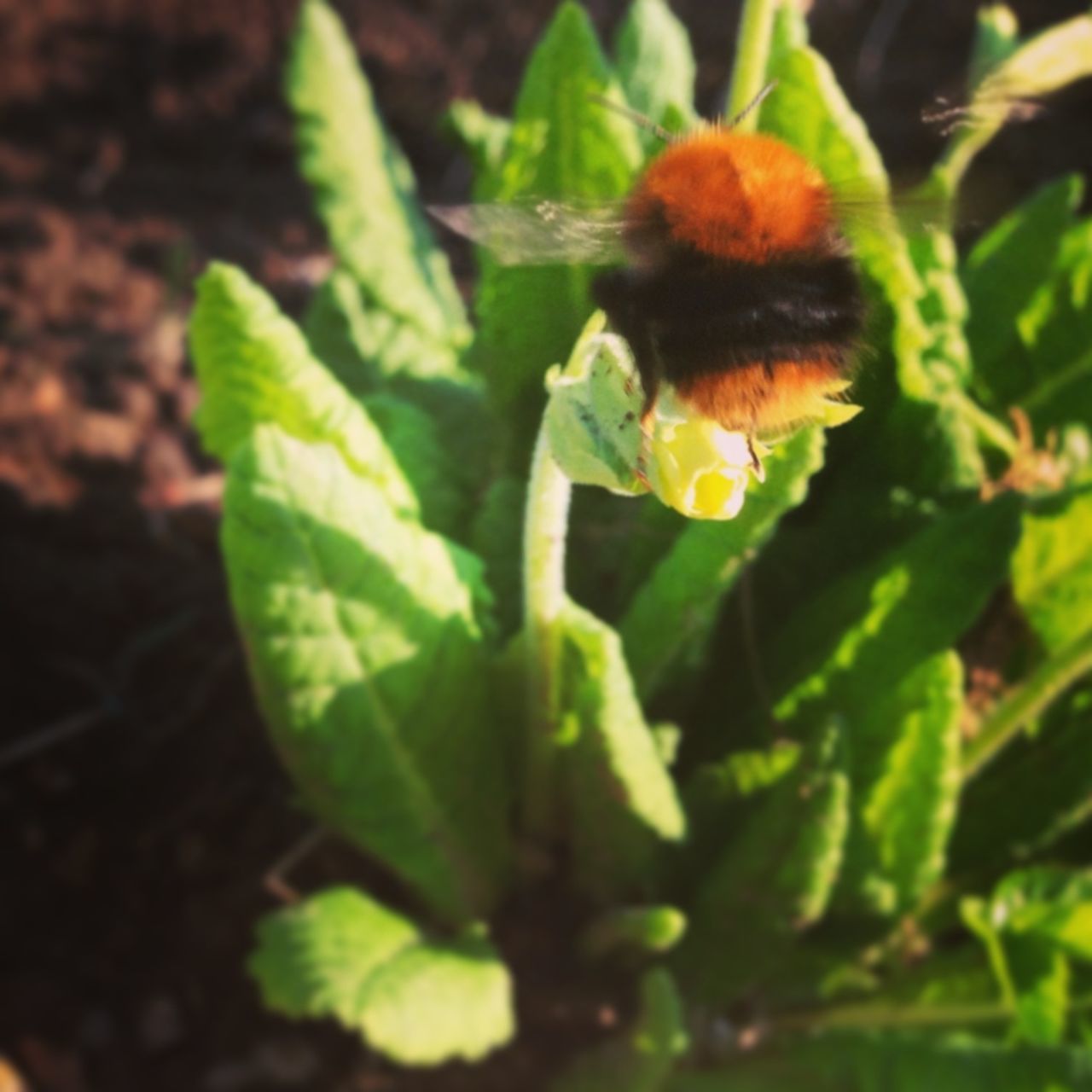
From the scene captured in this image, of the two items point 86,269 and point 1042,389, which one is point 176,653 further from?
point 1042,389

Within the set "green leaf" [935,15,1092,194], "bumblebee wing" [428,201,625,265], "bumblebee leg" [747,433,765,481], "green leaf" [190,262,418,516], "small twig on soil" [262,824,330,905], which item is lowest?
"small twig on soil" [262,824,330,905]

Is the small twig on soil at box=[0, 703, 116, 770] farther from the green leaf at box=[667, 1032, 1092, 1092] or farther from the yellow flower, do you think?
the yellow flower

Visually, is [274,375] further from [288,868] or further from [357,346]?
[288,868]

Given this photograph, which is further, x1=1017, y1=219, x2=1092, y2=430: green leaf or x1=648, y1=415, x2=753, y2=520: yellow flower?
x1=1017, y1=219, x2=1092, y2=430: green leaf

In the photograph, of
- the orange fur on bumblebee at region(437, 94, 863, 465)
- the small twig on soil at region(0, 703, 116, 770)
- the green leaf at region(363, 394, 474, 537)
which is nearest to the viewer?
A: the orange fur on bumblebee at region(437, 94, 863, 465)

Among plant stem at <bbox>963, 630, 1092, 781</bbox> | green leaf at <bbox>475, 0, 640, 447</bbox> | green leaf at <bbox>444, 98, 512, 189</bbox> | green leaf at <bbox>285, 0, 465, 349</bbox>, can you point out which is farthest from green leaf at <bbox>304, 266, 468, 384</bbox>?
plant stem at <bbox>963, 630, 1092, 781</bbox>

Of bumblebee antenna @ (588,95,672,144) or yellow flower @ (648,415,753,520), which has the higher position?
bumblebee antenna @ (588,95,672,144)

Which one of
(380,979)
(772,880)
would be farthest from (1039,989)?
(380,979)

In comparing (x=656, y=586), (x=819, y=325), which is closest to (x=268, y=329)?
(x=656, y=586)
